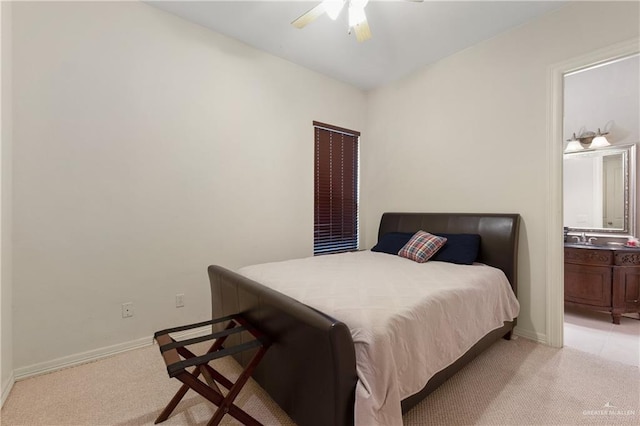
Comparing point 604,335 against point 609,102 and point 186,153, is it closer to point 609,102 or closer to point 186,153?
point 609,102

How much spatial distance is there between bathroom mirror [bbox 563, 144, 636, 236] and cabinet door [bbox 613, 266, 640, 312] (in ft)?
2.07

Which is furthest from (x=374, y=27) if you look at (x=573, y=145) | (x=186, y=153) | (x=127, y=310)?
(x=127, y=310)

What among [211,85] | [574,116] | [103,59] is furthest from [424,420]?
[574,116]

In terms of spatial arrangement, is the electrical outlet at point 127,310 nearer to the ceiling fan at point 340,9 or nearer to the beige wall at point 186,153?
the beige wall at point 186,153

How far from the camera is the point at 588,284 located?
120 inches

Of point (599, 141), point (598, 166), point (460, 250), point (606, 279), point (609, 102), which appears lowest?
point (606, 279)

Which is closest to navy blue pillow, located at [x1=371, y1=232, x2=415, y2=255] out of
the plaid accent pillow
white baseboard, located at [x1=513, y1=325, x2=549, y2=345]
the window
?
the plaid accent pillow

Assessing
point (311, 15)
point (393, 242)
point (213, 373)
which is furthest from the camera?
point (393, 242)

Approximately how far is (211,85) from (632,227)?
485 centimetres

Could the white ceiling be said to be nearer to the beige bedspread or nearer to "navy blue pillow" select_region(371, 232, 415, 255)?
"navy blue pillow" select_region(371, 232, 415, 255)

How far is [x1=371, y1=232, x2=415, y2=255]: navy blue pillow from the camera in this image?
3185 millimetres

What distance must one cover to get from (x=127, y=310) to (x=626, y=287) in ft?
15.7

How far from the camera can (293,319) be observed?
1393 millimetres

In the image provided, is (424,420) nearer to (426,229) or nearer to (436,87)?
(426,229)
